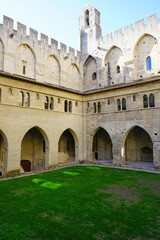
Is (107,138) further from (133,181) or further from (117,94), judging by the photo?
(133,181)

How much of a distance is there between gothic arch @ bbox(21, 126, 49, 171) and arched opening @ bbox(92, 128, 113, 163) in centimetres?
722

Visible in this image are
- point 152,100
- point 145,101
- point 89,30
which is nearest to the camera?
point 152,100

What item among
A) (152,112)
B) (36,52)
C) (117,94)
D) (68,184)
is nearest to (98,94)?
(117,94)

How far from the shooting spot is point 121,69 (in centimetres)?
1992

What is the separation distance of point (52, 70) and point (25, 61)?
3.30m

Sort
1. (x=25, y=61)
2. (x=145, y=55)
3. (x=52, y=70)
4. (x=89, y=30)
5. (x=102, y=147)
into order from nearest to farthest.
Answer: (x=25, y=61) → (x=145, y=55) → (x=52, y=70) → (x=89, y=30) → (x=102, y=147)

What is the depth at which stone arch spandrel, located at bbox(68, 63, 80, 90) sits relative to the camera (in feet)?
70.5

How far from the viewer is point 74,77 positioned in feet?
72.5

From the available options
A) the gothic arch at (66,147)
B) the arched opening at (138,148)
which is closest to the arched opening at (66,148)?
the gothic arch at (66,147)

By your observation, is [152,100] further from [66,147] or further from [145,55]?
[66,147]

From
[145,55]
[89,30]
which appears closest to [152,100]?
[145,55]

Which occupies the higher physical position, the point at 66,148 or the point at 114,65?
the point at 114,65

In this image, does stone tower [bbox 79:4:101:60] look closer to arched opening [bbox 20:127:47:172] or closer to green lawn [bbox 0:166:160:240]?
arched opening [bbox 20:127:47:172]

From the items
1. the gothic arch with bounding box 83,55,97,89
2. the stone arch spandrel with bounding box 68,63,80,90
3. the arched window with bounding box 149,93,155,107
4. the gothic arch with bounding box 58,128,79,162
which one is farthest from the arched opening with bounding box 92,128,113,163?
the arched window with bounding box 149,93,155,107
